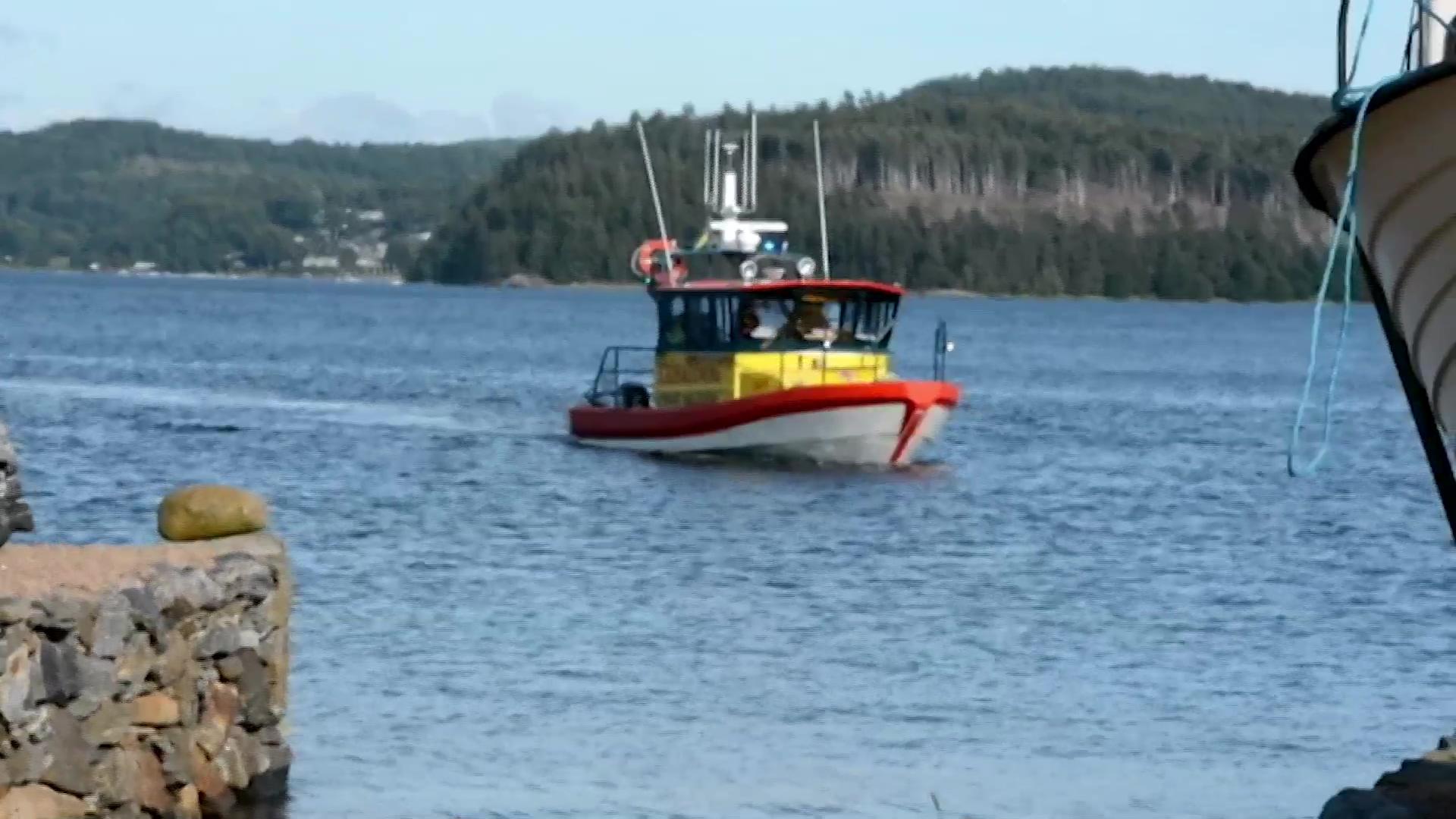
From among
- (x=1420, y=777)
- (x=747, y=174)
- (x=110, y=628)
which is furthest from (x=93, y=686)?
(x=747, y=174)

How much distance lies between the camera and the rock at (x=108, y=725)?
37.7 ft

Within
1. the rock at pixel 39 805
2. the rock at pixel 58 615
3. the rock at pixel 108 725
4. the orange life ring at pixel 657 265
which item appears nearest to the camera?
the rock at pixel 39 805

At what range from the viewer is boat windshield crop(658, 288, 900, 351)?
3288 centimetres

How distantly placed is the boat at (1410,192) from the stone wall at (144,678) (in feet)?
16.7

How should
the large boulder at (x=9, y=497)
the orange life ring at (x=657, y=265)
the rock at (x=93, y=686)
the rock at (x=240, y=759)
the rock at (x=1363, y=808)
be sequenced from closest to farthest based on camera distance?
the rock at (x=1363, y=808)
the rock at (x=93, y=686)
the large boulder at (x=9, y=497)
the rock at (x=240, y=759)
the orange life ring at (x=657, y=265)

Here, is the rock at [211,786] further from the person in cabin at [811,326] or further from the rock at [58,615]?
the person in cabin at [811,326]

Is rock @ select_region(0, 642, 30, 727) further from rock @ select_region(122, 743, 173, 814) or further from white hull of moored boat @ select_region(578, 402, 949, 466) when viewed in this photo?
white hull of moored boat @ select_region(578, 402, 949, 466)

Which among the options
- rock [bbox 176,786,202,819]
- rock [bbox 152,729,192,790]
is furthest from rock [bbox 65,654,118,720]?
rock [bbox 176,786,202,819]

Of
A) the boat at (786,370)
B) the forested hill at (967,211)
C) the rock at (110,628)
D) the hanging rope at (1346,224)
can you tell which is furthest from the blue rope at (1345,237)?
the forested hill at (967,211)

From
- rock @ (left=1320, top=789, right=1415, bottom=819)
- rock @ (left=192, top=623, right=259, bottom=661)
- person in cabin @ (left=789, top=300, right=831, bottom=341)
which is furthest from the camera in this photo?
person in cabin @ (left=789, top=300, right=831, bottom=341)

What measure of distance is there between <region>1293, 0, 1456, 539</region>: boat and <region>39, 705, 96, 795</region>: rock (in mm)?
5247

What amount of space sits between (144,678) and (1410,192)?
5674 millimetres

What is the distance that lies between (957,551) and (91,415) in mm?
19340

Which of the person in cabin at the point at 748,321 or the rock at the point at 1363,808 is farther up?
the person in cabin at the point at 748,321
